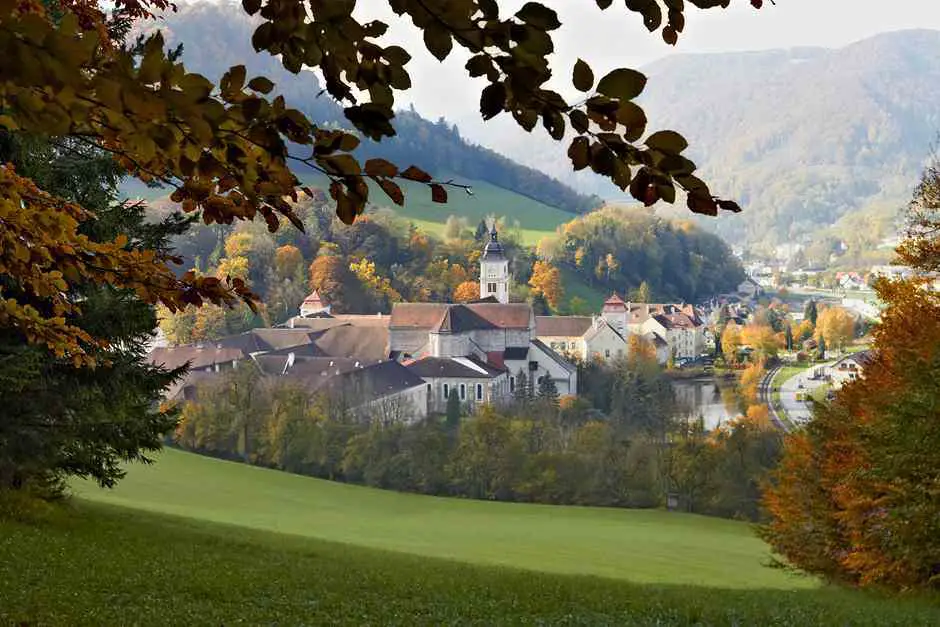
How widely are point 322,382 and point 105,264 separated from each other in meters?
60.6

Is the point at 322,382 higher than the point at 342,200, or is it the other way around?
the point at 322,382

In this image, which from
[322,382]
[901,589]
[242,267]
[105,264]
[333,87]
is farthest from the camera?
[242,267]

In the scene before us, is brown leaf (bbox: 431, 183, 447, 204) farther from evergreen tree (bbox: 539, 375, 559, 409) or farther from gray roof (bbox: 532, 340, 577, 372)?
gray roof (bbox: 532, 340, 577, 372)

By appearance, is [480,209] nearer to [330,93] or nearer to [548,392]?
[548,392]

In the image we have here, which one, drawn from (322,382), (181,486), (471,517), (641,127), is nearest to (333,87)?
(641,127)

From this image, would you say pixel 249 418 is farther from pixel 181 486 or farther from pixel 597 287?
pixel 597 287

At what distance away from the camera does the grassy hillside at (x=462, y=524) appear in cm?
2681

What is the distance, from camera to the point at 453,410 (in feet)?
205

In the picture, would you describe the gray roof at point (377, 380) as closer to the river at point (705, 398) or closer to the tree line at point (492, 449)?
the tree line at point (492, 449)

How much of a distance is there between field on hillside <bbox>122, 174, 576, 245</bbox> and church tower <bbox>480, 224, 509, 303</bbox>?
2189cm

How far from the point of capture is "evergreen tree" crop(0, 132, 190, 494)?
44.1 feet

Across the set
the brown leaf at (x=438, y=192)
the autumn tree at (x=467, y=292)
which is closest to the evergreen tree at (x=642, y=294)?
the autumn tree at (x=467, y=292)

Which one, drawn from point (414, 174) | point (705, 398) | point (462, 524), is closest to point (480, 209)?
point (705, 398)

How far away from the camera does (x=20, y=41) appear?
4.30 feet
